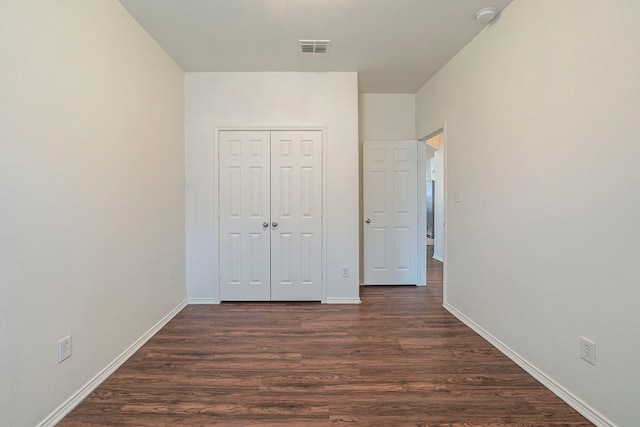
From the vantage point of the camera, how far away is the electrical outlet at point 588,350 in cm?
145

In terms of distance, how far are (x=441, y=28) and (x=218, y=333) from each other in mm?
3267

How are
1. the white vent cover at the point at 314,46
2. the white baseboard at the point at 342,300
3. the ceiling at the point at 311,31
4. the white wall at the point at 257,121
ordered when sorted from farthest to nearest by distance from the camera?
1. the white baseboard at the point at 342,300
2. the white wall at the point at 257,121
3. the white vent cover at the point at 314,46
4. the ceiling at the point at 311,31

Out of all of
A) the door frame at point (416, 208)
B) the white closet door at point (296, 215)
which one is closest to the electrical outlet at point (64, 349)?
the white closet door at point (296, 215)

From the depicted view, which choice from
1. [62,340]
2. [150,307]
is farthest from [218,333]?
[62,340]

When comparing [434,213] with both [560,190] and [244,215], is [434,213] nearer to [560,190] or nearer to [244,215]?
[244,215]

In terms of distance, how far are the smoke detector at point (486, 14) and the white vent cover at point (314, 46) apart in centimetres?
120

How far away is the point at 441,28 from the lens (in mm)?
2285

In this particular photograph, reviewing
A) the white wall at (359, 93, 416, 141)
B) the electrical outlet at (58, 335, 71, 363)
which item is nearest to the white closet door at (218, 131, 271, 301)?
the white wall at (359, 93, 416, 141)

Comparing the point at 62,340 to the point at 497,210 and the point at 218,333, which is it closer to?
the point at 218,333

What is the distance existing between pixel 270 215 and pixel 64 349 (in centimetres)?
196

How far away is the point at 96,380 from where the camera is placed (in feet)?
5.68

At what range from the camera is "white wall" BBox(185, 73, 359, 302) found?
3039 millimetres

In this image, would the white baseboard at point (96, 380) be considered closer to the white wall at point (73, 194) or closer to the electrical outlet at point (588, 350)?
the white wall at point (73, 194)

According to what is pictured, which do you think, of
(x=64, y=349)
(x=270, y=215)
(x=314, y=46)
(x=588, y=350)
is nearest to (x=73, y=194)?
(x=64, y=349)
